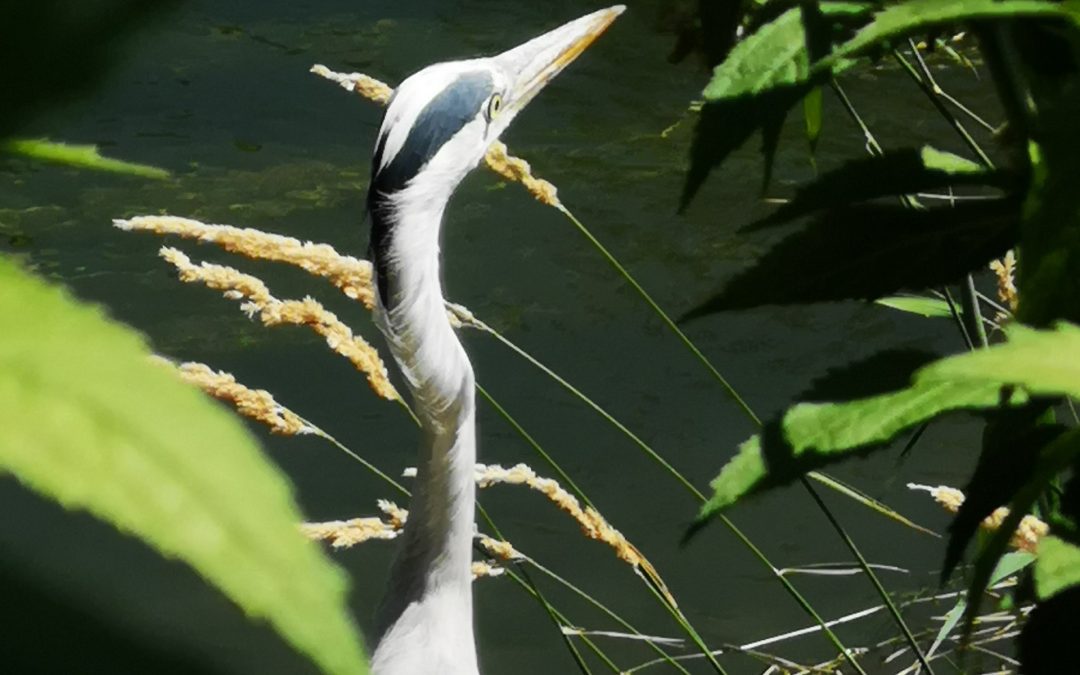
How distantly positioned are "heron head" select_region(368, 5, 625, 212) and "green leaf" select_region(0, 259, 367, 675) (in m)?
1.36

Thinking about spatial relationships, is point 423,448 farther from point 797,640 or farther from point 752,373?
point 752,373

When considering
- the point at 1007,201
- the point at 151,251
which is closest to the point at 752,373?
the point at 151,251

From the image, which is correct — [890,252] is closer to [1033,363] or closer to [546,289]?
[1033,363]

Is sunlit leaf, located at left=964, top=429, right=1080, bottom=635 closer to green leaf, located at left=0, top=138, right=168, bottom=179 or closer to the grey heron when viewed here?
green leaf, located at left=0, top=138, right=168, bottom=179

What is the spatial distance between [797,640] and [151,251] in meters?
1.98

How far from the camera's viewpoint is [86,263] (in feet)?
11.9

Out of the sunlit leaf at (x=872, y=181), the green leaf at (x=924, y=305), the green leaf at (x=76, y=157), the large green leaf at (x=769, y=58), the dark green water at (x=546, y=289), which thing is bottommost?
the dark green water at (x=546, y=289)

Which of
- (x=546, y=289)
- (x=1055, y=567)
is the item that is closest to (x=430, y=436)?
(x=1055, y=567)

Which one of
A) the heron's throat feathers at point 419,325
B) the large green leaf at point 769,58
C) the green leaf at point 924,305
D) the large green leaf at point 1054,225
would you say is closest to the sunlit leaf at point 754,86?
the large green leaf at point 769,58

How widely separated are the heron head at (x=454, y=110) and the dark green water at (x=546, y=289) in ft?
2.63

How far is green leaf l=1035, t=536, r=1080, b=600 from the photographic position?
37 centimetres

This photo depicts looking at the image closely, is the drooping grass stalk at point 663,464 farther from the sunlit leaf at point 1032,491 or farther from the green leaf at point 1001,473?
the sunlit leaf at point 1032,491

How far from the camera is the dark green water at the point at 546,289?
2.75m

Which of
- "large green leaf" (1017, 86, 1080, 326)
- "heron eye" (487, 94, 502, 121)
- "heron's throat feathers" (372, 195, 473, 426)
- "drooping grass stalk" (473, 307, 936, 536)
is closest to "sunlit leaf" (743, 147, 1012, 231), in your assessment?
"large green leaf" (1017, 86, 1080, 326)
